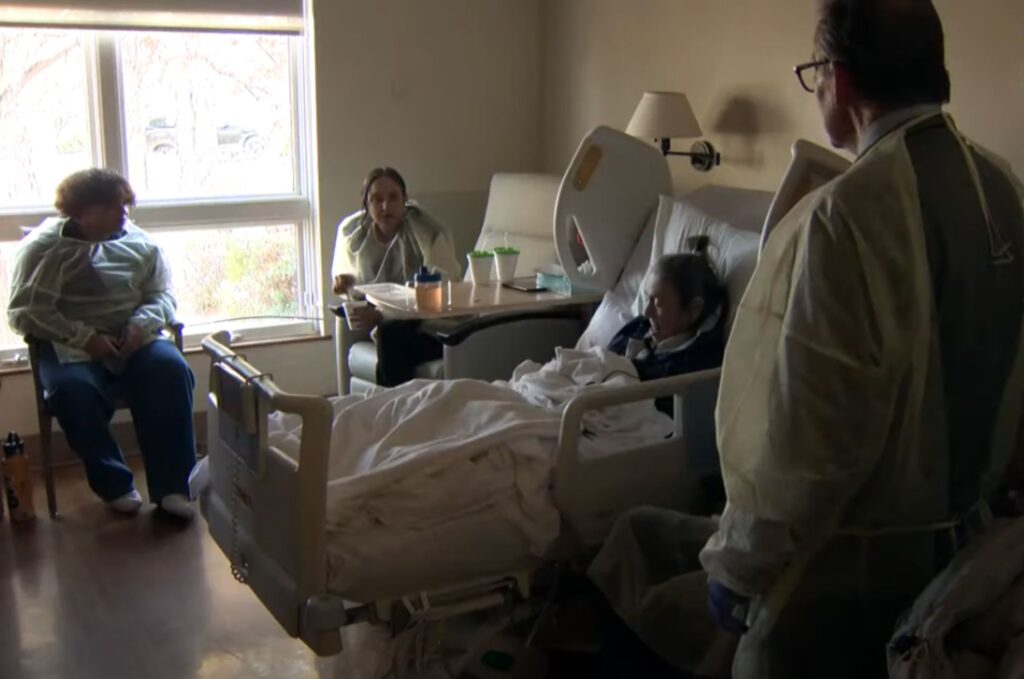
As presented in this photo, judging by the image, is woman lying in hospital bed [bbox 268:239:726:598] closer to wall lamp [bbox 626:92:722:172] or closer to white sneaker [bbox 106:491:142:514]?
wall lamp [bbox 626:92:722:172]

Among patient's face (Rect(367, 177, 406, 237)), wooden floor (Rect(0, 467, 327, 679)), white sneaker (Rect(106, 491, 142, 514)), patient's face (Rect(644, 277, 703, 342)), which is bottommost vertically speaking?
wooden floor (Rect(0, 467, 327, 679))

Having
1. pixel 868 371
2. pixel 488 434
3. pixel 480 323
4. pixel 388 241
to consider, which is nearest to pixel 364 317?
pixel 480 323

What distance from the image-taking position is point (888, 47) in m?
1.28

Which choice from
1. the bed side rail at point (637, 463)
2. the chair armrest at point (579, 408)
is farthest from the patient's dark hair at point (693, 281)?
the chair armrest at point (579, 408)

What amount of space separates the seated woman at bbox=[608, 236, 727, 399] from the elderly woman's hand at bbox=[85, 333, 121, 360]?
1.75 metres

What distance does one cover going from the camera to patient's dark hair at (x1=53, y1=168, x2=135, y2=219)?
11.3 ft

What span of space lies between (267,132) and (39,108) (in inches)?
32.7

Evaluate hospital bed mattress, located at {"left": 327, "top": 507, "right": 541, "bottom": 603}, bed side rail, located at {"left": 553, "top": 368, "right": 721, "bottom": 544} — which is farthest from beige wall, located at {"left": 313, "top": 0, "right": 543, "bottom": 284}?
hospital bed mattress, located at {"left": 327, "top": 507, "right": 541, "bottom": 603}

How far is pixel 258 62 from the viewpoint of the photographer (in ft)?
13.5

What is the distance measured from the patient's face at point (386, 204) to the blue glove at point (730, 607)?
8.25 ft

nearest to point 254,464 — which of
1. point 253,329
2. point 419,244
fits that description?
point 419,244

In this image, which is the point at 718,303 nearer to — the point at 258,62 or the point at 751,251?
the point at 751,251

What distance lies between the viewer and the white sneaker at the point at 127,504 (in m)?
3.32

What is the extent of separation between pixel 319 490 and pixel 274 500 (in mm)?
145
